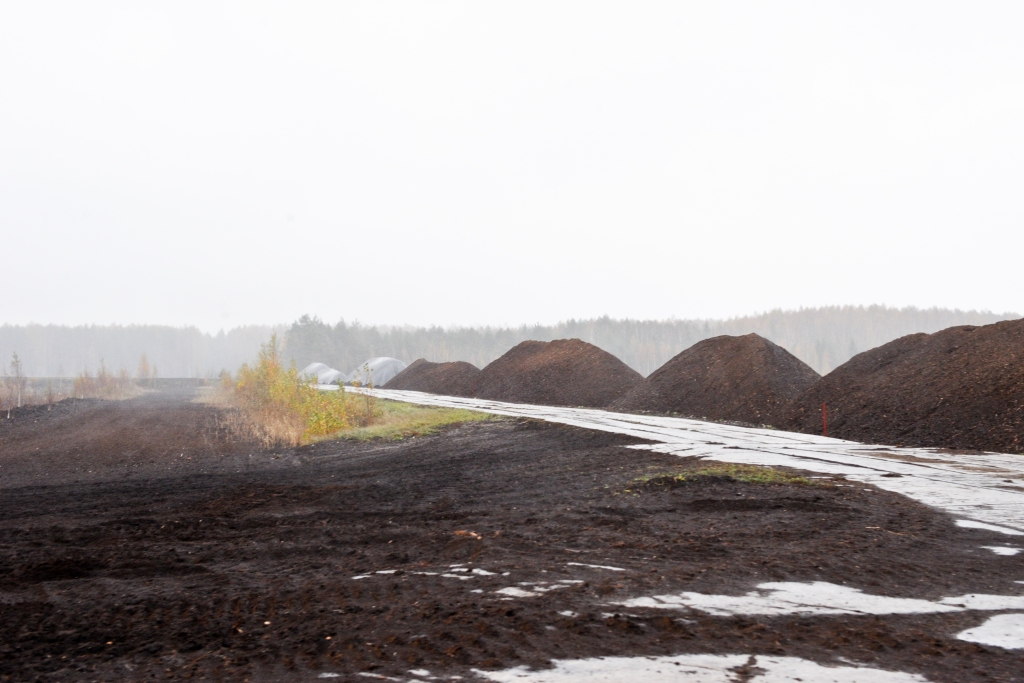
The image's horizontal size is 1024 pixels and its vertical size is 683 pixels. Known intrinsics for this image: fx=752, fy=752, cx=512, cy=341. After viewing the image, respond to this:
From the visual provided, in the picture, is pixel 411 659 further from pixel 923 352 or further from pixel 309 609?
pixel 923 352

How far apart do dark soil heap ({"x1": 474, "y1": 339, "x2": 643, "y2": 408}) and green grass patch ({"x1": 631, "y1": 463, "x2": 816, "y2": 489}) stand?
1445 cm

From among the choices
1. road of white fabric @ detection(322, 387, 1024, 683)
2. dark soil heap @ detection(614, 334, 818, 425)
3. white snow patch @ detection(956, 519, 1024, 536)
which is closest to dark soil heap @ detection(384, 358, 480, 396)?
dark soil heap @ detection(614, 334, 818, 425)

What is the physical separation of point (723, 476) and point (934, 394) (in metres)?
7.31

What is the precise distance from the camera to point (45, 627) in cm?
420

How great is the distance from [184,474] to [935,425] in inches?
476

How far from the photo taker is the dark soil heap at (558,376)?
25125 mm

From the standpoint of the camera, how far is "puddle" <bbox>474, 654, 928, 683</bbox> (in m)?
3.16

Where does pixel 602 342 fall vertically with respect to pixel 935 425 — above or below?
above

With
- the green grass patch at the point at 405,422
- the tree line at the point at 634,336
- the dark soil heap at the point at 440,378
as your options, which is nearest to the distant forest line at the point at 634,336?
the tree line at the point at 634,336

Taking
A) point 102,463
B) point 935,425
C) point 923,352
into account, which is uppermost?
point 923,352

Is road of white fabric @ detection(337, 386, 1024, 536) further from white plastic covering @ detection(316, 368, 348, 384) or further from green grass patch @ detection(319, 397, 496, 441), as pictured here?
white plastic covering @ detection(316, 368, 348, 384)

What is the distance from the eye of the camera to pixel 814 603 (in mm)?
4188

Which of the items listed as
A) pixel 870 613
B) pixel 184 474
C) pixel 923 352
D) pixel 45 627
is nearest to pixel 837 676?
pixel 870 613

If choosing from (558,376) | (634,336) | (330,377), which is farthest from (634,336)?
(558,376)
